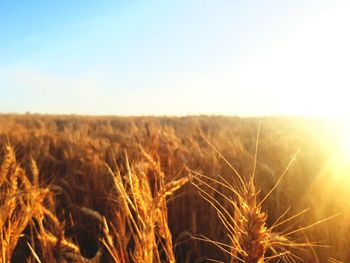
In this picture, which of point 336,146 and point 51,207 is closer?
point 51,207

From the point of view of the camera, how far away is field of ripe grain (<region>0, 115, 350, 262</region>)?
1.21 meters

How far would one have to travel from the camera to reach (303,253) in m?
1.88

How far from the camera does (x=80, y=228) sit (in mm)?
2666

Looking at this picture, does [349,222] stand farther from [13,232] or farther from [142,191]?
[13,232]

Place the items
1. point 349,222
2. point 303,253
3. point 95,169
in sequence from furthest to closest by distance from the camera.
→ 1. point 95,169
2. point 349,222
3. point 303,253

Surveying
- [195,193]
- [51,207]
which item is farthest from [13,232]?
[195,193]

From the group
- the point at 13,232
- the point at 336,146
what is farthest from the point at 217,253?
the point at 336,146

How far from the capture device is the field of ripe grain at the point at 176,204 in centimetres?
121

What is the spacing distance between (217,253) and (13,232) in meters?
1.20

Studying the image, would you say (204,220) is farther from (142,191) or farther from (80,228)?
(142,191)

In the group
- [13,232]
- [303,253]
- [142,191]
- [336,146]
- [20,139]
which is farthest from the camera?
[20,139]

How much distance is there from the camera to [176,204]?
2.62 metres

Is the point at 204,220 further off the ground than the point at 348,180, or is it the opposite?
the point at 348,180

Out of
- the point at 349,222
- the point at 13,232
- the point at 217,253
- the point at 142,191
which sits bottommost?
the point at 217,253
